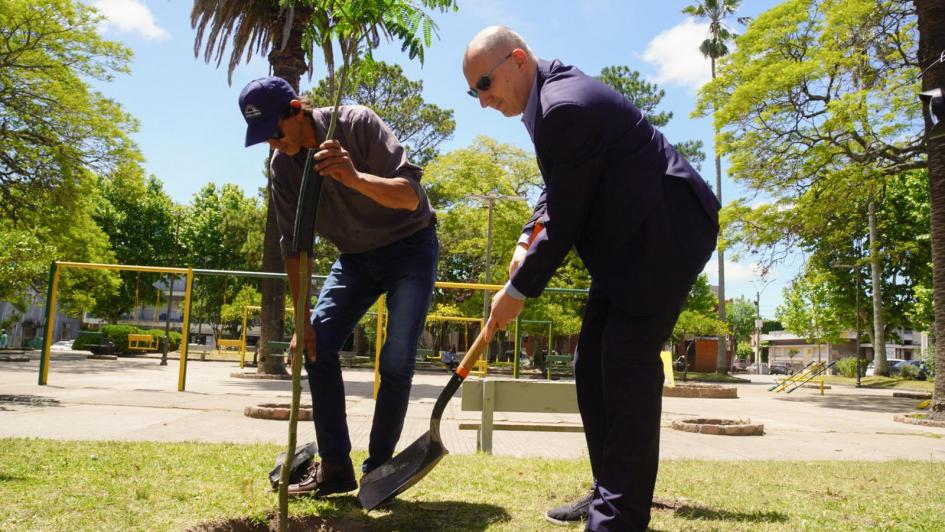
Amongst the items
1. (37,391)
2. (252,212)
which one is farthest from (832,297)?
(37,391)

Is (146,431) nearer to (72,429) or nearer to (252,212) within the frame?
(72,429)

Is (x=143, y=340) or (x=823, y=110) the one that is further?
(x=143, y=340)

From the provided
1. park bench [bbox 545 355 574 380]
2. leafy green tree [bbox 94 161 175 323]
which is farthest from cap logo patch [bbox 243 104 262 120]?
leafy green tree [bbox 94 161 175 323]

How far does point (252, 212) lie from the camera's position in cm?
3491

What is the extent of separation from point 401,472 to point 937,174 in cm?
1186

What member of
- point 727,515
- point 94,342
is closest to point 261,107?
point 727,515

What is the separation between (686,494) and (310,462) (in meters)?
1.83

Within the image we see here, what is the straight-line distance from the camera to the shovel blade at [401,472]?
2.73 meters

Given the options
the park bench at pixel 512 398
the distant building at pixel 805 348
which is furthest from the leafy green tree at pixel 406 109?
the distant building at pixel 805 348

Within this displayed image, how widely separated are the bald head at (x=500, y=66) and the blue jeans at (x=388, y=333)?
2.72 ft

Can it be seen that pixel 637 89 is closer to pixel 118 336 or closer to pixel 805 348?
pixel 118 336

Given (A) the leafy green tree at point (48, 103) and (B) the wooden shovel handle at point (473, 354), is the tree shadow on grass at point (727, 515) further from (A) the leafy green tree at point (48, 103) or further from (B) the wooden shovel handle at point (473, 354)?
(A) the leafy green tree at point (48, 103)

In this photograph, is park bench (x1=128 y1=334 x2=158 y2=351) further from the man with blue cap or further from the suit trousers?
the suit trousers

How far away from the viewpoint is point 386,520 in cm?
274
